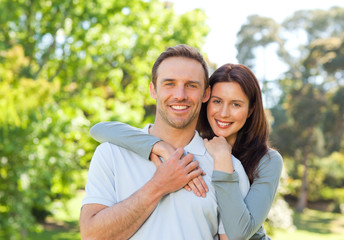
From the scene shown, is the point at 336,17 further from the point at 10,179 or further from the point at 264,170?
the point at 264,170

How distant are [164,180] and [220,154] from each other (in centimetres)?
40

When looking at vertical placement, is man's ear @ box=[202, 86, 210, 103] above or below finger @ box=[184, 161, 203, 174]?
above

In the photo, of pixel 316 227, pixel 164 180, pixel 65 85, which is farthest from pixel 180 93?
pixel 316 227

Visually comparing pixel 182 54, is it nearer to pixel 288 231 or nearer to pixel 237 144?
pixel 237 144

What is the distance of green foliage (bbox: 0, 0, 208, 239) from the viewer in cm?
782

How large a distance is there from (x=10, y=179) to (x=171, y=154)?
6.76 meters

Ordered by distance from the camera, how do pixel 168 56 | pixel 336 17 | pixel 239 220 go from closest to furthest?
pixel 239 220
pixel 168 56
pixel 336 17

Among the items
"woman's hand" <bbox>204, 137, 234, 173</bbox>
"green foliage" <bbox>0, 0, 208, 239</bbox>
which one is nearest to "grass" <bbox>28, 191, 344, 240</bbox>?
"green foliage" <bbox>0, 0, 208, 239</bbox>

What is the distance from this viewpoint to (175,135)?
231cm

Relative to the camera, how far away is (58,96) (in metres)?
9.43

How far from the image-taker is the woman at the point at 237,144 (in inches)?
80.0

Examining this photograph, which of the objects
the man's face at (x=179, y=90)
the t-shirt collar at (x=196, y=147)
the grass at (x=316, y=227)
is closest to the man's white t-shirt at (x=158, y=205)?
the t-shirt collar at (x=196, y=147)

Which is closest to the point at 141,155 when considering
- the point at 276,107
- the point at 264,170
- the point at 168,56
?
the point at 168,56

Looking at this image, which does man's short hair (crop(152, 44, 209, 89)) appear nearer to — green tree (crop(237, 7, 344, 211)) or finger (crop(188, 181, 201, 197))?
finger (crop(188, 181, 201, 197))
